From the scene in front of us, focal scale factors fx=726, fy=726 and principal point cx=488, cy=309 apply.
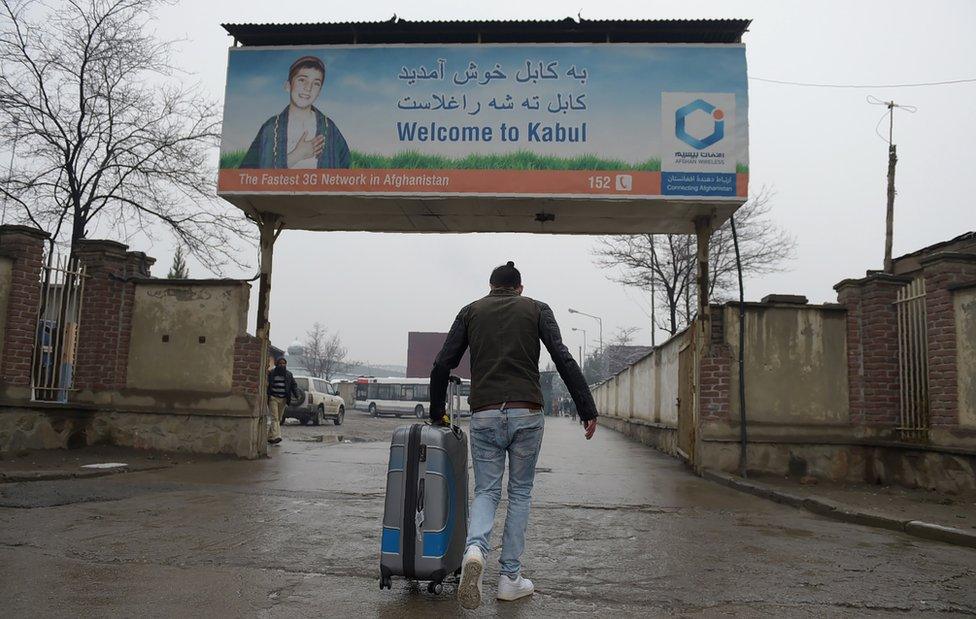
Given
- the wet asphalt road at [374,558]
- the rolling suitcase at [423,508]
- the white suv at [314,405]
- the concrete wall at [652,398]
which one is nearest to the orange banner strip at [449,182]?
the concrete wall at [652,398]

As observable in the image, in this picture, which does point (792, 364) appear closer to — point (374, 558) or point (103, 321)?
point (374, 558)

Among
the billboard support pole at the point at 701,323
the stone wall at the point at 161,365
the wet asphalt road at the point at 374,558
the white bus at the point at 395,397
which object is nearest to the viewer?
the wet asphalt road at the point at 374,558

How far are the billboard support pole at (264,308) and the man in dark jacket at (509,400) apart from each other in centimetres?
784

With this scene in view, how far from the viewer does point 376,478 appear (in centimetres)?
944

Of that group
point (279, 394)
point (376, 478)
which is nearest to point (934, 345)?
point (376, 478)

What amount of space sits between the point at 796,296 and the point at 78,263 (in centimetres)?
1116

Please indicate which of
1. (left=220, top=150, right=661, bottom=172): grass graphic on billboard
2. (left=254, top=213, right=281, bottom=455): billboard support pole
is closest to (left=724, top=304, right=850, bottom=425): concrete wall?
(left=220, top=150, right=661, bottom=172): grass graphic on billboard

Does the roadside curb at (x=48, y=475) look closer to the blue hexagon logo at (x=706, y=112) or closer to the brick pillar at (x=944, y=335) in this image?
the blue hexagon logo at (x=706, y=112)

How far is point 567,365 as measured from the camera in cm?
421

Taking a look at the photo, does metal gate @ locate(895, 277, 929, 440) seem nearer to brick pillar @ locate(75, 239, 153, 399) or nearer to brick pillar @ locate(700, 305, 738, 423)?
brick pillar @ locate(700, 305, 738, 423)

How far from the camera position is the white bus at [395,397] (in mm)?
47125

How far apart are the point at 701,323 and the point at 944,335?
315 cm

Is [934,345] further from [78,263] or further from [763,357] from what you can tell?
[78,263]

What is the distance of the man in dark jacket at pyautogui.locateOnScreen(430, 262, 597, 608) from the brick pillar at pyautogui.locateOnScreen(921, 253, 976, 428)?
22.0 ft
